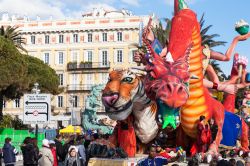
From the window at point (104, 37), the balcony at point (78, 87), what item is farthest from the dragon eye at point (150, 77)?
the balcony at point (78, 87)

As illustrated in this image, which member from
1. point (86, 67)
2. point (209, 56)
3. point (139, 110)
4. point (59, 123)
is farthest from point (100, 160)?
point (86, 67)

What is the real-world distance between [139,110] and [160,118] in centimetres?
194

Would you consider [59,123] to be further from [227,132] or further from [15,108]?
[227,132]

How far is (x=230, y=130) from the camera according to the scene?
16.8 metres

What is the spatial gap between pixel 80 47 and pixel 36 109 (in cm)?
6033

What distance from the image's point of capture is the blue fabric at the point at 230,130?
16656 millimetres

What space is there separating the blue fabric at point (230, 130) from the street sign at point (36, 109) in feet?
18.6

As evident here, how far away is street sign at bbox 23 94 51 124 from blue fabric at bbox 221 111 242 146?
566cm

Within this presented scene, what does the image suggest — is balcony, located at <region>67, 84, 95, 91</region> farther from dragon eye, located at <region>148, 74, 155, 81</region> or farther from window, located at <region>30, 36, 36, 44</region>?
dragon eye, located at <region>148, 74, 155, 81</region>

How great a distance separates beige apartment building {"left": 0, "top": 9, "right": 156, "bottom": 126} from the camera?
71.7 meters

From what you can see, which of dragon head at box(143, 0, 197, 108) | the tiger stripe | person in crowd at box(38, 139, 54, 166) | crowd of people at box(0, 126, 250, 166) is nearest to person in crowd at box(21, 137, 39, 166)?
crowd of people at box(0, 126, 250, 166)

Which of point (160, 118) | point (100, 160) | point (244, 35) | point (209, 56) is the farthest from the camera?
point (244, 35)

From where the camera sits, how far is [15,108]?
76.8 m

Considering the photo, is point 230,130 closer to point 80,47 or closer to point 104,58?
point 104,58
